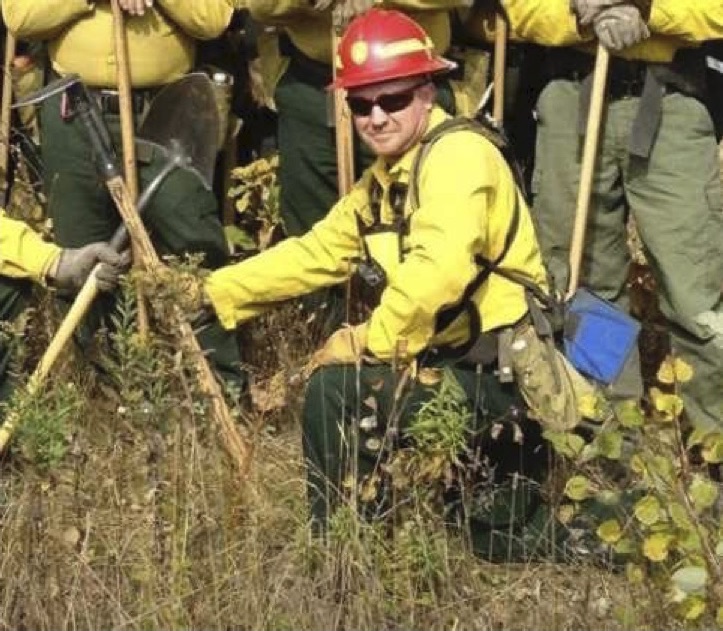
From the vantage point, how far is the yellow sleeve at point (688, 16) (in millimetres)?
6301

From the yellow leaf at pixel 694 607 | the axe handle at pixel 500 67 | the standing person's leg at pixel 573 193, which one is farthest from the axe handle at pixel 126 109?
the yellow leaf at pixel 694 607

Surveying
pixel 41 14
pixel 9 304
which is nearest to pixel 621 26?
pixel 41 14

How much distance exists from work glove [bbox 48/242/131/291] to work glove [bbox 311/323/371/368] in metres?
0.82

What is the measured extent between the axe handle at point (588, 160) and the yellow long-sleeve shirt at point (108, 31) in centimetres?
133

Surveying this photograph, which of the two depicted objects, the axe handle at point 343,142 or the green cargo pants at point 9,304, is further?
the axe handle at point 343,142

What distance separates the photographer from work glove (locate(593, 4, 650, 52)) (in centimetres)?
631

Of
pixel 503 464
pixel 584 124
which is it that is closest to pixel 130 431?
pixel 503 464

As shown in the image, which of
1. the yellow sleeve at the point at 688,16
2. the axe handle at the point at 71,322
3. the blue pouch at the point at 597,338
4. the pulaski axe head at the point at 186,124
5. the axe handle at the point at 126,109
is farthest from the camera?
the pulaski axe head at the point at 186,124

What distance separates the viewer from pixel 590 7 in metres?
6.38

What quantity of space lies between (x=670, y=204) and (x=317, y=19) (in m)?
1.41

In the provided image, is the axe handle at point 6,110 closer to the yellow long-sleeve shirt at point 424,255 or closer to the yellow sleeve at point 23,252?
the yellow sleeve at point 23,252

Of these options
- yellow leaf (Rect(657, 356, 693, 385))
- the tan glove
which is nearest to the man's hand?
the tan glove

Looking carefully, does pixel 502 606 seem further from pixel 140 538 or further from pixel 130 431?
pixel 130 431

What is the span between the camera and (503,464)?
5996 mm
